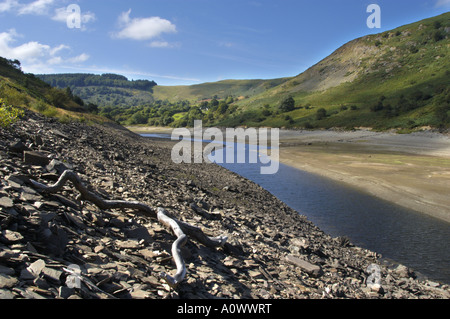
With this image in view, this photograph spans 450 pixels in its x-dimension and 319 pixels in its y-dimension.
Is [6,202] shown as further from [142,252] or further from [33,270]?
[142,252]

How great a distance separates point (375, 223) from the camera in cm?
1558

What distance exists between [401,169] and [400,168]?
1.62ft

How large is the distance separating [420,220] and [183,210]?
12962 mm

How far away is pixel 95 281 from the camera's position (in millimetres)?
4711

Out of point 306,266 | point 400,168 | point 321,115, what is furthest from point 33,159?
point 321,115

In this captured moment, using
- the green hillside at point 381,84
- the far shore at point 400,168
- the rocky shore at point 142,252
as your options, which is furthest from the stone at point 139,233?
the green hillside at point 381,84

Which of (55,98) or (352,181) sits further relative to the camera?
(55,98)

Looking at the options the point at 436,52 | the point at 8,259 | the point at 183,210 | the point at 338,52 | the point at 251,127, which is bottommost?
the point at 183,210

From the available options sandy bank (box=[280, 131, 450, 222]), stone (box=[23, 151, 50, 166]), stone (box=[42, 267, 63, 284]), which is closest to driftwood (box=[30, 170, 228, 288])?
stone (box=[23, 151, 50, 166])

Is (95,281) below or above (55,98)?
below

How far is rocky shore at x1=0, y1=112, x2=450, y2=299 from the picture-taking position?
15.2 ft

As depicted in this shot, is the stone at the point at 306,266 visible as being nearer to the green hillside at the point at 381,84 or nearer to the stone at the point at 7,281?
the stone at the point at 7,281

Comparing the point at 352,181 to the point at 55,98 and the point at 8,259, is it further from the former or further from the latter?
the point at 55,98

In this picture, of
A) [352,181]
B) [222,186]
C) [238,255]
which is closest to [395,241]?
[238,255]
